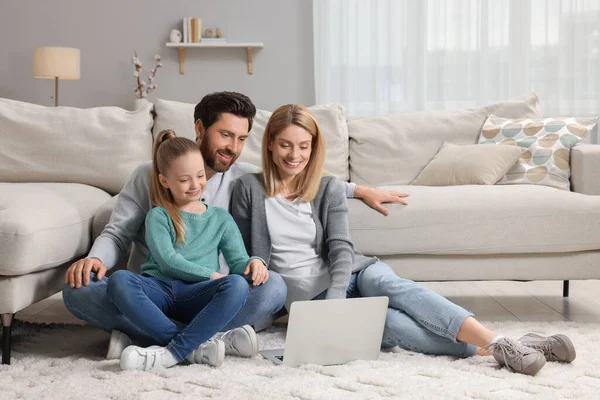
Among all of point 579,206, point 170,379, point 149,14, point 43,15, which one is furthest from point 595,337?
point 43,15

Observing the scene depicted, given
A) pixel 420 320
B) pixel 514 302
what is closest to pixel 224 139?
pixel 420 320

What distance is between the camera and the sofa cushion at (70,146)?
2824 mm

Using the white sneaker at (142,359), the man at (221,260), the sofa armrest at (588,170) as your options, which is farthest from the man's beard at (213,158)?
the sofa armrest at (588,170)

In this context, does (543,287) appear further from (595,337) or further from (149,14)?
(149,14)

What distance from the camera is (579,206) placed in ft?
7.63

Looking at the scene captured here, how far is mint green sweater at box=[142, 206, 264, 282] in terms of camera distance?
6.20 feet

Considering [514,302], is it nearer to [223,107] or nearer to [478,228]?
[478,228]

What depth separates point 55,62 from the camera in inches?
178

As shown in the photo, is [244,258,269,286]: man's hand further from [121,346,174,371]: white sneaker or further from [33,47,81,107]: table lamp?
[33,47,81,107]: table lamp

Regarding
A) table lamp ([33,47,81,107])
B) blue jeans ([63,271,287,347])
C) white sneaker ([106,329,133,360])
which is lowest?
white sneaker ([106,329,133,360])

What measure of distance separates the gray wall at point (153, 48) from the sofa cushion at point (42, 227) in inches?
104

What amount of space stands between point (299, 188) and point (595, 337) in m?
0.98

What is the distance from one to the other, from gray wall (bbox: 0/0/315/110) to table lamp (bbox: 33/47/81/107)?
0.42m

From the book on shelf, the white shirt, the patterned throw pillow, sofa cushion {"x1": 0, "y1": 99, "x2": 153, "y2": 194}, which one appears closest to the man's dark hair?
the white shirt
